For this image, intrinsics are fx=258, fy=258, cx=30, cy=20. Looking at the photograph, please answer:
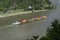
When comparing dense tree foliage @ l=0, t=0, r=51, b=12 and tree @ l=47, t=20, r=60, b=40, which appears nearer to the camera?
tree @ l=47, t=20, r=60, b=40

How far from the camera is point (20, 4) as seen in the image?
4638 centimetres

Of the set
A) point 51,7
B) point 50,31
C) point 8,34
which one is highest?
point 50,31

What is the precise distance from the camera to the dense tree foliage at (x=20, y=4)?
1696 inches

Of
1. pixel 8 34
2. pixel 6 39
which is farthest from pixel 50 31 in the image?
pixel 8 34

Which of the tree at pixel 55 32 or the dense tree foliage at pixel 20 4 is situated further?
the dense tree foliage at pixel 20 4

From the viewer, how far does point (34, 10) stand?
4600 centimetres

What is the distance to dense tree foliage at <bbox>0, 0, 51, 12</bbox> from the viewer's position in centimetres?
4309

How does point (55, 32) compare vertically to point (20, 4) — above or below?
above

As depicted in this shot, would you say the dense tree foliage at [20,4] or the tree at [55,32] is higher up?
the tree at [55,32]

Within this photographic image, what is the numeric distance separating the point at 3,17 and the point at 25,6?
10137 mm

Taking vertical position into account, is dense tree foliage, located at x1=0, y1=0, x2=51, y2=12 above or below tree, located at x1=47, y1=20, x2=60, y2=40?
below

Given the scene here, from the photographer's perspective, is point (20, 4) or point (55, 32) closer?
Result: point (55, 32)

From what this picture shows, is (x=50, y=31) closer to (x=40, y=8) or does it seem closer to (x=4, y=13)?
(x=4, y=13)

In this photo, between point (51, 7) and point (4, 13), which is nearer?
point (4, 13)
